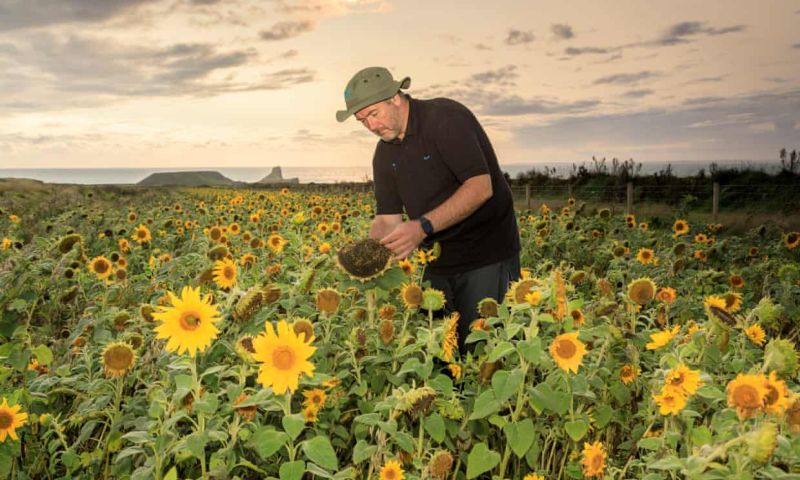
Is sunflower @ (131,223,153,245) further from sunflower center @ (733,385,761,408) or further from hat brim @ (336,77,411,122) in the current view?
sunflower center @ (733,385,761,408)

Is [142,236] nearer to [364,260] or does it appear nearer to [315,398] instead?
[364,260]

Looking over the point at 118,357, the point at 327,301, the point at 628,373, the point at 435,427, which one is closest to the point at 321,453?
the point at 435,427

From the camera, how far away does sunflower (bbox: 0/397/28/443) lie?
259 centimetres

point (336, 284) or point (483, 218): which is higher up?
point (483, 218)

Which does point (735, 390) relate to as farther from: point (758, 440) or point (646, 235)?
point (646, 235)

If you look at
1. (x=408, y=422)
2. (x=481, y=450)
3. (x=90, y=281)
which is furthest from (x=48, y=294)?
(x=481, y=450)

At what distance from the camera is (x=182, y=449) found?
2.17 metres

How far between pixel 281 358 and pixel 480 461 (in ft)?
2.92

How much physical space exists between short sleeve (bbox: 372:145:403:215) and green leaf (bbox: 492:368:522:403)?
8.70 feet

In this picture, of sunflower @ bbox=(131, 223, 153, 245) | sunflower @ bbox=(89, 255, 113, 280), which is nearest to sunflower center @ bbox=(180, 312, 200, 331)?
sunflower @ bbox=(89, 255, 113, 280)

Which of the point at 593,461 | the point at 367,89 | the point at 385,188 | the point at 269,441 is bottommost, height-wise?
the point at 593,461

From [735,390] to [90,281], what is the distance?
468cm

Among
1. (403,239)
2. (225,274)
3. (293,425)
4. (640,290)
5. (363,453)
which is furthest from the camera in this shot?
(225,274)

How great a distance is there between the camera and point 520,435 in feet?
7.87
